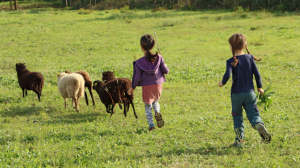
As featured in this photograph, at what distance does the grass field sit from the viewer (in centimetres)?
523

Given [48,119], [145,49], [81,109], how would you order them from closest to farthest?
[145,49] → [48,119] → [81,109]

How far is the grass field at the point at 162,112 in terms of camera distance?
523cm

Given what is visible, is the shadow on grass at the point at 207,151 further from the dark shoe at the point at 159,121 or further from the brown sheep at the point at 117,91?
the brown sheep at the point at 117,91

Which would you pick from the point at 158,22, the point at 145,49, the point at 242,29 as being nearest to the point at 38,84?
the point at 145,49

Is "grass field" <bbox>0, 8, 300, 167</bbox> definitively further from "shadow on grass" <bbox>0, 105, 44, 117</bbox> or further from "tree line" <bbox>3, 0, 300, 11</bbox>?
"tree line" <bbox>3, 0, 300, 11</bbox>

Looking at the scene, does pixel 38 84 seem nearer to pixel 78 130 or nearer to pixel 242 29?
pixel 78 130

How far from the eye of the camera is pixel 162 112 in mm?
8867

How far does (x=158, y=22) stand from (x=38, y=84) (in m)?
24.9

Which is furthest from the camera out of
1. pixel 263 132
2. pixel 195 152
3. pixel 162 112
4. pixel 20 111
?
pixel 20 111

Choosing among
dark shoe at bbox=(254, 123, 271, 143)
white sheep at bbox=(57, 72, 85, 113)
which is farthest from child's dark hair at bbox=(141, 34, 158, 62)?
white sheep at bbox=(57, 72, 85, 113)

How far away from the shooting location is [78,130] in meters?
7.21

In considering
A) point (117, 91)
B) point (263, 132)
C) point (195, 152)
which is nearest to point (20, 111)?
point (117, 91)

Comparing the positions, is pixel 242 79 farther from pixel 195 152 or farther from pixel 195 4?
pixel 195 4

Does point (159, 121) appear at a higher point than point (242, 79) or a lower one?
lower
